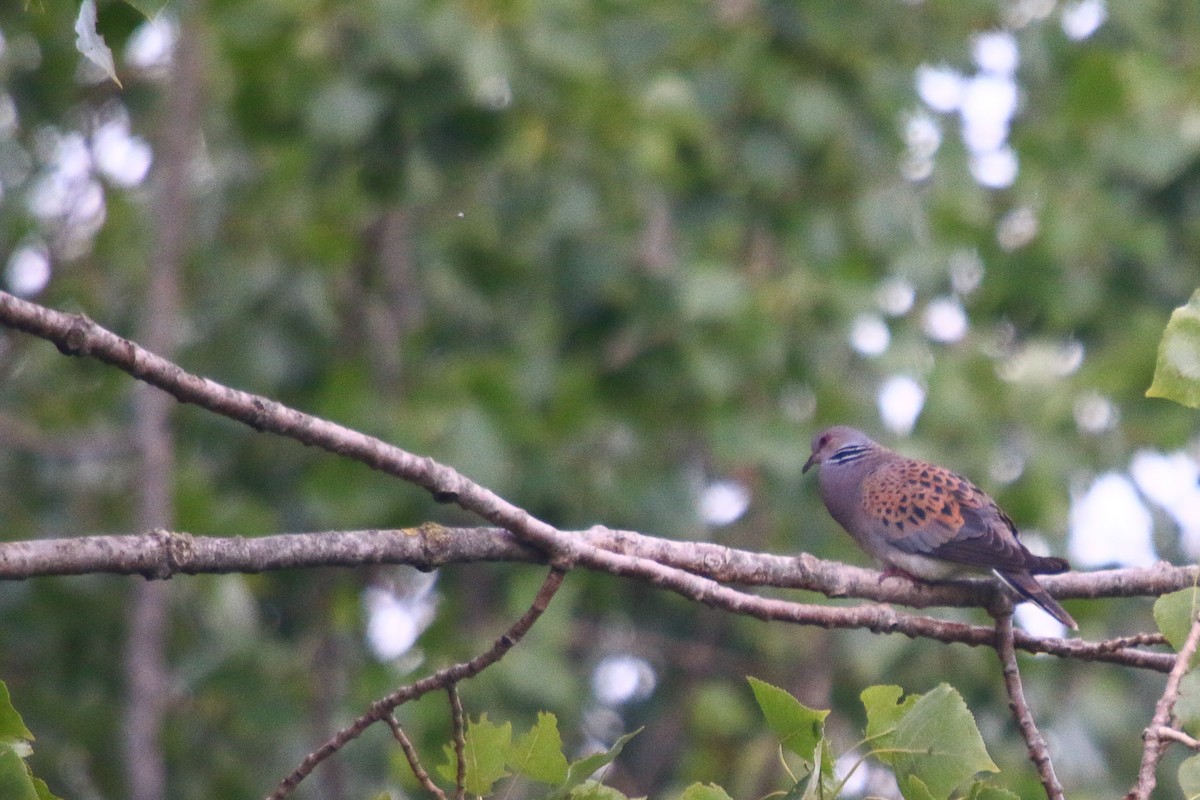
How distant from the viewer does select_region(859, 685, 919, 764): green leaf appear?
261cm

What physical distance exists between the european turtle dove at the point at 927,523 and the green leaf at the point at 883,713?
1.46m

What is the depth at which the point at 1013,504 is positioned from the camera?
705 cm

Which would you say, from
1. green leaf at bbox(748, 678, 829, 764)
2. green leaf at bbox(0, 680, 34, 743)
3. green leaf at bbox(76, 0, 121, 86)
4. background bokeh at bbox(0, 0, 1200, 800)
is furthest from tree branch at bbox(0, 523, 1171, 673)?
background bokeh at bbox(0, 0, 1200, 800)

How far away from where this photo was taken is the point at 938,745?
2.55m

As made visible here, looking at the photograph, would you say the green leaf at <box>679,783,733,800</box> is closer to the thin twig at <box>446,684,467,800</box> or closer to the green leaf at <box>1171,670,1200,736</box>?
the thin twig at <box>446,684,467,800</box>

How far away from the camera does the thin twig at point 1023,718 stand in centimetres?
269

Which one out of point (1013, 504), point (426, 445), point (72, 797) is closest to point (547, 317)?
point (426, 445)

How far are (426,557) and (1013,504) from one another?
4845 millimetres

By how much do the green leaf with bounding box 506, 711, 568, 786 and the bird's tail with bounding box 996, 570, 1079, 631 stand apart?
6.18 feet

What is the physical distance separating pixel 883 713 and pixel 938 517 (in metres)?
2.32

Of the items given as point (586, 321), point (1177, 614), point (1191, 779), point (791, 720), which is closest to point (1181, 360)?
point (1177, 614)

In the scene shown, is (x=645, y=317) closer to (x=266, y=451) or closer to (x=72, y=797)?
(x=266, y=451)

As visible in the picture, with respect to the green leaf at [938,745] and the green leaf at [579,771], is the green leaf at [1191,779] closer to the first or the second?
the green leaf at [938,745]

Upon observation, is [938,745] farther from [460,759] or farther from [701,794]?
[460,759]
